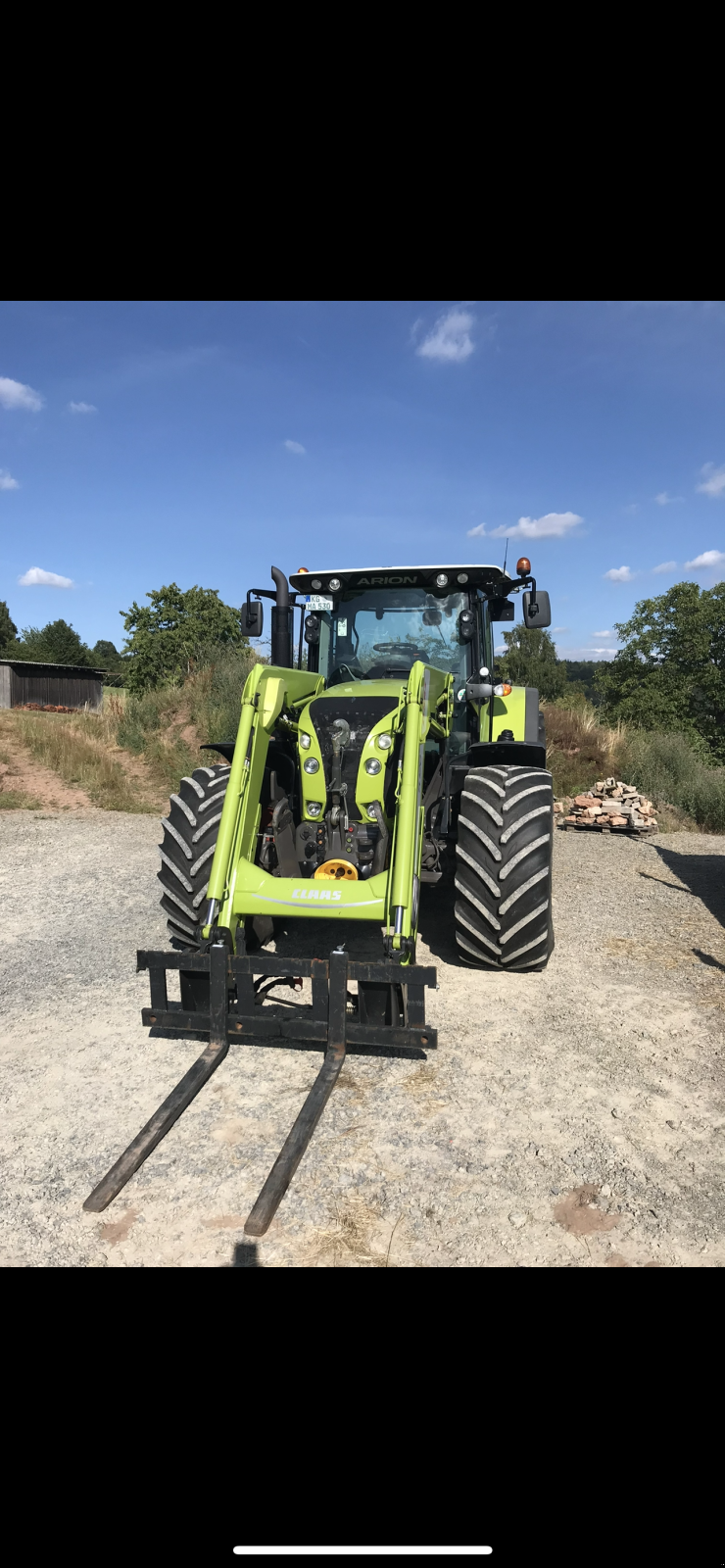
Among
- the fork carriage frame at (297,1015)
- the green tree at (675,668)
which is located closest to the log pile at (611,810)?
the fork carriage frame at (297,1015)

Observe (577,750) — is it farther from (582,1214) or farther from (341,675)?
(582,1214)

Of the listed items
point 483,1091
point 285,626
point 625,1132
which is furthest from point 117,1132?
point 285,626

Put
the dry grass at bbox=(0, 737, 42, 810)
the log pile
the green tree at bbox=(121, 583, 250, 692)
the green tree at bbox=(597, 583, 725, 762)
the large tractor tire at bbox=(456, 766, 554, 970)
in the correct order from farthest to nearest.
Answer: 1. the green tree at bbox=(121, 583, 250, 692)
2. the green tree at bbox=(597, 583, 725, 762)
3. the dry grass at bbox=(0, 737, 42, 810)
4. the log pile
5. the large tractor tire at bbox=(456, 766, 554, 970)

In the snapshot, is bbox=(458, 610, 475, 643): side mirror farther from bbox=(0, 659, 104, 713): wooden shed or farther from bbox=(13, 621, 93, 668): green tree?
bbox=(13, 621, 93, 668): green tree

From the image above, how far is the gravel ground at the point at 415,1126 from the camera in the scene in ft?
8.74

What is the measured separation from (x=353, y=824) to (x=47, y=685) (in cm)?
3115

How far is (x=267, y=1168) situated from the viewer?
10.1 ft

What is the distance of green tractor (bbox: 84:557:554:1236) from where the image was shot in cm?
351

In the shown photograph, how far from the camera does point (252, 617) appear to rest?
19.3ft

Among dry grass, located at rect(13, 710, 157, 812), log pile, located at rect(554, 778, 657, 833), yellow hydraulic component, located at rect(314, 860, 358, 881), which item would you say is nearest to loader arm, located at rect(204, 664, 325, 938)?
yellow hydraulic component, located at rect(314, 860, 358, 881)

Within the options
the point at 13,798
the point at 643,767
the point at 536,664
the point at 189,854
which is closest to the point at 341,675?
the point at 189,854

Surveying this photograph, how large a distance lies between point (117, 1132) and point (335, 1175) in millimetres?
966

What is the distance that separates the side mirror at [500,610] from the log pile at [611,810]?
5.90 meters

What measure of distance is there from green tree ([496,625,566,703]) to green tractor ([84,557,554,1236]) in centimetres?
3268
